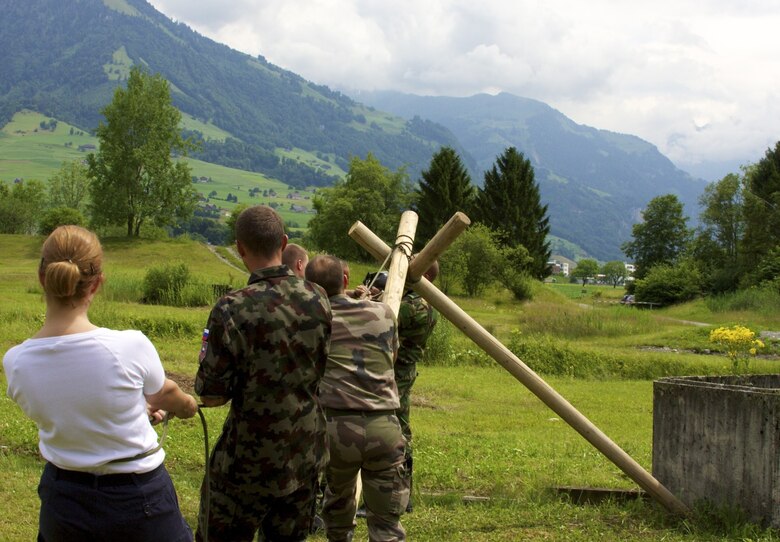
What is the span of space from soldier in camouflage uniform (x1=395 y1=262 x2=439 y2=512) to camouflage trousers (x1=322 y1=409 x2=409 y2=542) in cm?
174

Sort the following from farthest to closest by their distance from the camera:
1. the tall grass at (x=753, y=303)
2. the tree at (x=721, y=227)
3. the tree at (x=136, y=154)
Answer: the tree at (x=721, y=227)
the tree at (x=136, y=154)
the tall grass at (x=753, y=303)

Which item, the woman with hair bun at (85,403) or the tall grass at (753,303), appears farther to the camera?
the tall grass at (753,303)

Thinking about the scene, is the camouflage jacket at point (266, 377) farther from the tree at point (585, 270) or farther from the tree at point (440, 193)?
the tree at point (585, 270)

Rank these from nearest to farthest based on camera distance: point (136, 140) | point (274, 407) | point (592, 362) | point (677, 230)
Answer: point (274, 407)
point (592, 362)
point (136, 140)
point (677, 230)

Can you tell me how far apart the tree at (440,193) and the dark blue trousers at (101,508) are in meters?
63.4

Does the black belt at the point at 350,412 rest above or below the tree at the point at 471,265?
below

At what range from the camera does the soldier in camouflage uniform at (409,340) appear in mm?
7418

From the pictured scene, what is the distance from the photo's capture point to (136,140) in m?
56.2

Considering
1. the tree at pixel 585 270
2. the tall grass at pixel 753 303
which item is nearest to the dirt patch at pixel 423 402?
the tall grass at pixel 753 303

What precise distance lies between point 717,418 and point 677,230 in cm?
9638

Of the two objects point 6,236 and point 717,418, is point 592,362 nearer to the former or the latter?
point 717,418

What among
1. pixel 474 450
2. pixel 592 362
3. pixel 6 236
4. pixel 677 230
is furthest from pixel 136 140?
pixel 677 230

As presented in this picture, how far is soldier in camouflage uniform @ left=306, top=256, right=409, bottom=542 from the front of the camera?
17.6 ft

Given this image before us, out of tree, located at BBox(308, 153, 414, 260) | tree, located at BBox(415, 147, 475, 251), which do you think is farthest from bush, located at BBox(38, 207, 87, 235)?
tree, located at BBox(415, 147, 475, 251)
